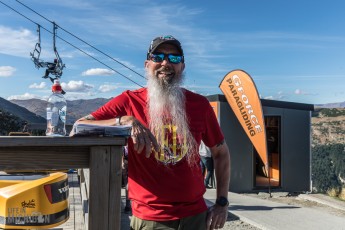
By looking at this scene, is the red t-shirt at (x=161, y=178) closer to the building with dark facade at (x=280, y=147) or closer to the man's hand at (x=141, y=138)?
the man's hand at (x=141, y=138)

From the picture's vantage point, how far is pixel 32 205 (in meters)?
2.23

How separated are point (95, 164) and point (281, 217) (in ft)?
18.2

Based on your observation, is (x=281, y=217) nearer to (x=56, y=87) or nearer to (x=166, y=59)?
(x=166, y=59)

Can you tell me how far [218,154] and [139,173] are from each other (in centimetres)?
54

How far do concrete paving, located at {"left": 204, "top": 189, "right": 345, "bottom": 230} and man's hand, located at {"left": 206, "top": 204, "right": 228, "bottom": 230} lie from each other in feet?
12.5

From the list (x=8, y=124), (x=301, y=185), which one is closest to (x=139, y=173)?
(x=301, y=185)

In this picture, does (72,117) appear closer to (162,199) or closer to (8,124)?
(162,199)

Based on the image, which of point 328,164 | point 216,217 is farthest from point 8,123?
point 328,164

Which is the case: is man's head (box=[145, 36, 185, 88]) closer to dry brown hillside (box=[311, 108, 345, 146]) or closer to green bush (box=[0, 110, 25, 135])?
green bush (box=[0, 110, 25, 135])

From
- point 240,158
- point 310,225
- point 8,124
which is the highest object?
point 8,124

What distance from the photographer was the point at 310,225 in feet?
19.6

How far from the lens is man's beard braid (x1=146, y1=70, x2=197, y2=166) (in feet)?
6.40

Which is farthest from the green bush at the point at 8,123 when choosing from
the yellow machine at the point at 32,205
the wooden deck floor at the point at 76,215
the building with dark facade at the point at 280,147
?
the yellow machine at the point at 32,205

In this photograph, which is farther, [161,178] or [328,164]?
[328,164]
